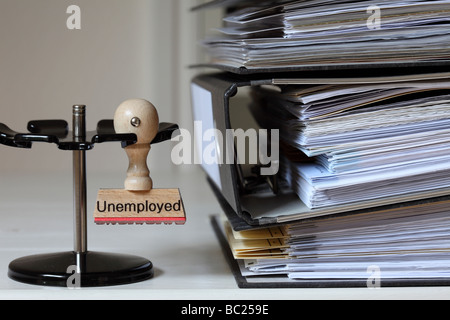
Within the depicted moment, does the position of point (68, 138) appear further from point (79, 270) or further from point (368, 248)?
point (368, 248)

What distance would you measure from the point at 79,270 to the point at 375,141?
11.1 inches

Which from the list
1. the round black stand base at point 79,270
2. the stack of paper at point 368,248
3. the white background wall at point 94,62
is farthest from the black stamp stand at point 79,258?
the white background wall at point 94,62

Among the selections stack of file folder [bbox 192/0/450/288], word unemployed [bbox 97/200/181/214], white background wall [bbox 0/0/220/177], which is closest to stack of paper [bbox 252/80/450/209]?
stack of file folder [bbox 192/0/450/288]

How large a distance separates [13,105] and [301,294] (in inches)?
62.4

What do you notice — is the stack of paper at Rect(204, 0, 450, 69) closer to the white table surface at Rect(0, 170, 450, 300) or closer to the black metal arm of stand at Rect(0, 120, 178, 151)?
the black metal arm of stand at Rect(0, 120, 178, 151)

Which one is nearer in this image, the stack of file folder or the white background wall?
the stack of file folder

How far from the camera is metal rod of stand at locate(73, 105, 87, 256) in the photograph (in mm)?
636

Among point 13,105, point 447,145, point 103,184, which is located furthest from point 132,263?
point 13,105

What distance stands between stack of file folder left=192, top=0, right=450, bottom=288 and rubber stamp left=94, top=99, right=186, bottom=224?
0.06 metres

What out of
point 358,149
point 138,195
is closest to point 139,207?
point 138,195

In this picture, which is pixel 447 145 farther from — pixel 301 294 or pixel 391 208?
pixel 301 294

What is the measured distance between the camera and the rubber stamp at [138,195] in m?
0.59

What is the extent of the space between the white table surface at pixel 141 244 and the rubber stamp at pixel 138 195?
0.20ft

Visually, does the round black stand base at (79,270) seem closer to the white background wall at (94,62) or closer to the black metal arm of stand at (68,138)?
the black metal arm of stand at (68,138)
